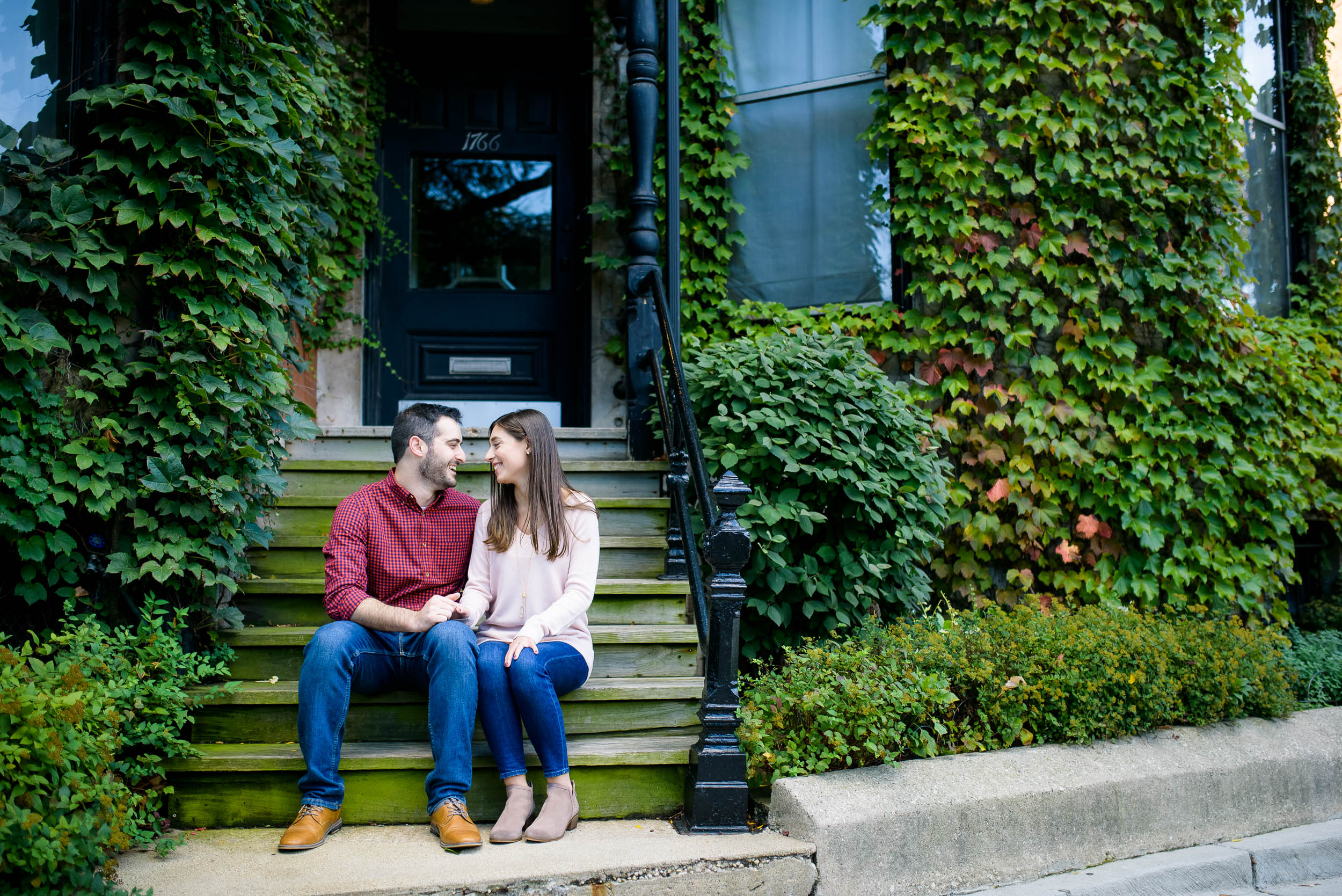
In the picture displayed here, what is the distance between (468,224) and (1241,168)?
4770 mm

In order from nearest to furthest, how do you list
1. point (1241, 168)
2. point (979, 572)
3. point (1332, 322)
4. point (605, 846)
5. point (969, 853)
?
point (605, 846)
point (969, 853)
point (979, 572)
point (1241, 168)
point (1332, 322)

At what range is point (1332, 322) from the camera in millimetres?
6238

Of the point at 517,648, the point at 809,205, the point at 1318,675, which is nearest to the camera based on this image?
the point at 517,648

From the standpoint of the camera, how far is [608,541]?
416 centimetres

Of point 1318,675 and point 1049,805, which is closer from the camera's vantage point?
point 1049,805

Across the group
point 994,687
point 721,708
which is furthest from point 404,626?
point 994,687

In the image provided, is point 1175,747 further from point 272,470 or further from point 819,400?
point 272,470

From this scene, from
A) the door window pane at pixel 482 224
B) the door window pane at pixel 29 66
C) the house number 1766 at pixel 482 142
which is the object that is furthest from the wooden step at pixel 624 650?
the house number 1766 at pixel 482 142

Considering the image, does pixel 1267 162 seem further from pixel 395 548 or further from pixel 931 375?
pixel 395 548

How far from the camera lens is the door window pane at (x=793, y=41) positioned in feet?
19.0

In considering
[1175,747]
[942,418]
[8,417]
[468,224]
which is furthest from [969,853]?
[468,224]

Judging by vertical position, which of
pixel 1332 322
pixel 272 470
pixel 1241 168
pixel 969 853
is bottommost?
pixel 969 853

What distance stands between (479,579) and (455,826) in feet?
2.75

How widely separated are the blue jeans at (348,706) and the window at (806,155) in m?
3.47
